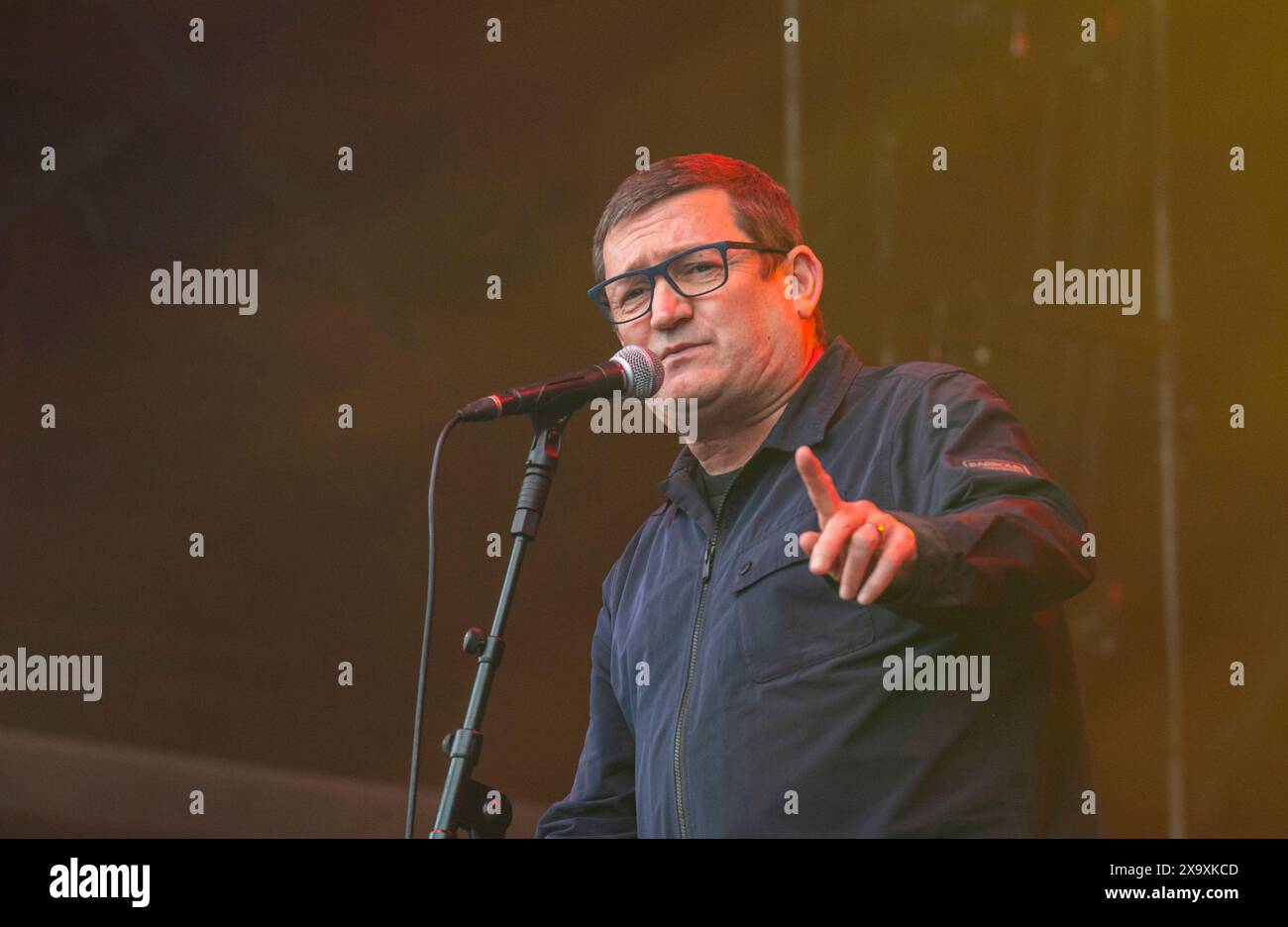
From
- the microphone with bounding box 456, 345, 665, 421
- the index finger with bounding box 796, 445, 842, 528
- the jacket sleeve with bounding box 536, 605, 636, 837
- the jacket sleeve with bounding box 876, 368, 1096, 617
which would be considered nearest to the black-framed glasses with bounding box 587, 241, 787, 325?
the microphone with bounding box 456, 345, 665, 421

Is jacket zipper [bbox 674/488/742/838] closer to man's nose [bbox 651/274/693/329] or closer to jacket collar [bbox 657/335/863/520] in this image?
jacket collar [bbox 657/335/863/520]

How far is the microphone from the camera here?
66.8 inches

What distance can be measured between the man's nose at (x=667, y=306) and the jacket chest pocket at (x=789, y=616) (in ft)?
1.44

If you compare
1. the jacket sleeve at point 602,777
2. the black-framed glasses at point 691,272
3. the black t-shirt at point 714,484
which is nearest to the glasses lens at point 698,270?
the black-framed glasses at point 691,272

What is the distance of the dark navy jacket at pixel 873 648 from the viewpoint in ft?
5.21

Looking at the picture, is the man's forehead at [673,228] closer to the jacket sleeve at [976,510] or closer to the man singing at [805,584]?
the man singing at [805,584]

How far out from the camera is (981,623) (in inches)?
65.7

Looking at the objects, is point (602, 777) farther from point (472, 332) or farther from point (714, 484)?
point (472, 332)

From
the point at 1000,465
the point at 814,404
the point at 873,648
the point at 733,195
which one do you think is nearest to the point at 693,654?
the point at 873,648

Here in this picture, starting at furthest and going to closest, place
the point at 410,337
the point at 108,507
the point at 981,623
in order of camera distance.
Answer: the point at 410,337, the point at 108,507, the point at 981,623
